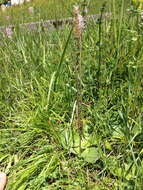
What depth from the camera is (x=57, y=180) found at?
55.8 inches

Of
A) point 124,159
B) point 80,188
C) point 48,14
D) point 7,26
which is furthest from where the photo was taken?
point 48,14

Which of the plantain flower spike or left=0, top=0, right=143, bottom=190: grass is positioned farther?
left=0, top=0, right=143, bottom=190: grass

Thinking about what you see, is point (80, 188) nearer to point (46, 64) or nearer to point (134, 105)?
point (134, 105)

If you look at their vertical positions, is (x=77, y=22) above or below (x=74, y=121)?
above

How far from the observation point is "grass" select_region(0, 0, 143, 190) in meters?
1.38

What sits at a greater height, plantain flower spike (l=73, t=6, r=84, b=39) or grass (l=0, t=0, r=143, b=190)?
plantain flower spike (l=73, t=6, r=84, b=39)

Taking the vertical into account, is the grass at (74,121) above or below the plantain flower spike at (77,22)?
below

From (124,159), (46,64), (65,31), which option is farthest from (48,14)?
(124,159)

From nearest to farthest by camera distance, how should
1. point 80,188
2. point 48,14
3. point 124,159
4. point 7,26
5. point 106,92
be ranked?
point 80,188 → point 124,159 → point 106,92 → point 7,26 → point 48,14

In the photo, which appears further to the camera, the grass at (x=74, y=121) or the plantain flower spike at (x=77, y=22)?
the grass at (x=74, y=121)

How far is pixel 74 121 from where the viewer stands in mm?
1671

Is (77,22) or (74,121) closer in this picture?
(77,22)

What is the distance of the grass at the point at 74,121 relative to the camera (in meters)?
1.38

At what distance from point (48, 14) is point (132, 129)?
6.57ft
